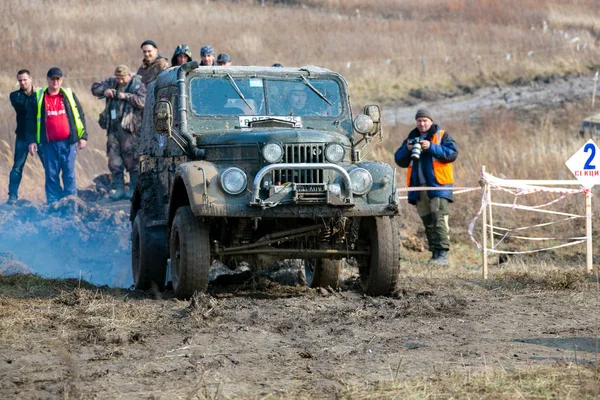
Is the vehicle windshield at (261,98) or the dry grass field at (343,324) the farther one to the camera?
the vehicle windshield at (261,98)

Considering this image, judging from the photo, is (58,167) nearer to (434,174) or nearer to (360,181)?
(434,174)

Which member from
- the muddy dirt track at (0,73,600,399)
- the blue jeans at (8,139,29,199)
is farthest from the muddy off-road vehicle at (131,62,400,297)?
the blue jeans at (8,139,29,199)

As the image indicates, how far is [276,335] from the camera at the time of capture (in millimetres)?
8195

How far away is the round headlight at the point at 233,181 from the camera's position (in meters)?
9.26

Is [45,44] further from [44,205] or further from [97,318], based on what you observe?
[97,318]

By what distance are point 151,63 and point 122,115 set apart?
886mm

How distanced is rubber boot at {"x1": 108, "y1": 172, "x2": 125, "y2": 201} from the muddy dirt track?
4.79 metres

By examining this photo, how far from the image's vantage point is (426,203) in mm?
13773

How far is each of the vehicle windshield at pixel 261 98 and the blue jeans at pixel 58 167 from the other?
6233 millimetres

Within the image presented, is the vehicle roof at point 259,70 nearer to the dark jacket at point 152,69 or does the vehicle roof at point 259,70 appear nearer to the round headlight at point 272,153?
the round headlight at point 272,153

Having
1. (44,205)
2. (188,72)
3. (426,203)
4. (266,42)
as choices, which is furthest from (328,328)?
(266,42)

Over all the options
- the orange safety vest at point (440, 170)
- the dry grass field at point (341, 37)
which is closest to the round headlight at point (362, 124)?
the orange safety vest at point (440, 170)

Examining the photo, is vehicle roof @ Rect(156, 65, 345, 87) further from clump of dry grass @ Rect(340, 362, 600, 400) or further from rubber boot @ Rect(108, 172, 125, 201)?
rubber boot @ Rect(108, 172, 125, 201)

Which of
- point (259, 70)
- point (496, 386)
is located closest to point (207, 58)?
point (259, 70)
